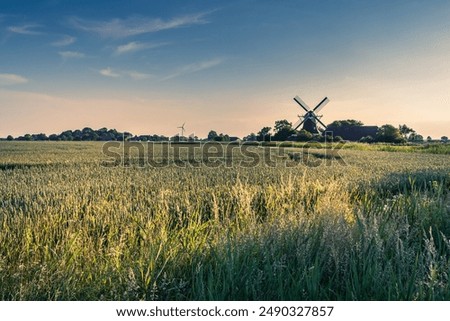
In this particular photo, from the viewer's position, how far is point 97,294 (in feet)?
11.1

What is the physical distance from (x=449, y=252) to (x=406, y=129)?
376ft

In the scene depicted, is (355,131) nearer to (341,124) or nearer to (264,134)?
(341,124)

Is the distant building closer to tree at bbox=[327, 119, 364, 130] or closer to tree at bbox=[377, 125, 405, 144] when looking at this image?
tree at bbox=[327, 119, 364, 130]

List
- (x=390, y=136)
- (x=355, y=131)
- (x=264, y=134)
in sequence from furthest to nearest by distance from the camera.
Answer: (x=355, y=131) → (x=264, y=134) → (x=390, y=136)

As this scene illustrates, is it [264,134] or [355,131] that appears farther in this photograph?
[355,131]

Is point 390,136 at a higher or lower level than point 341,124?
lower

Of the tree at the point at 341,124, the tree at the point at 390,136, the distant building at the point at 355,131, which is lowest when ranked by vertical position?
the tree at the point at 390,136

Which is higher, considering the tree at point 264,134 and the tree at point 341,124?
the tree at point 341,124

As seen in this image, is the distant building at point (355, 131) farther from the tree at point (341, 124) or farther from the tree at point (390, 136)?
the tree at point (390, 136)

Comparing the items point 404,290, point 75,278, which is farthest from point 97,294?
point 404,290

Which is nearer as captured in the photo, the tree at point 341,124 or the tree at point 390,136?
the tree at point 390,136

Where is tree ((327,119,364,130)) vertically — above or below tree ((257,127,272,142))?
above

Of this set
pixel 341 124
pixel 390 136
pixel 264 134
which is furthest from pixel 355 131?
pixel 264 134
